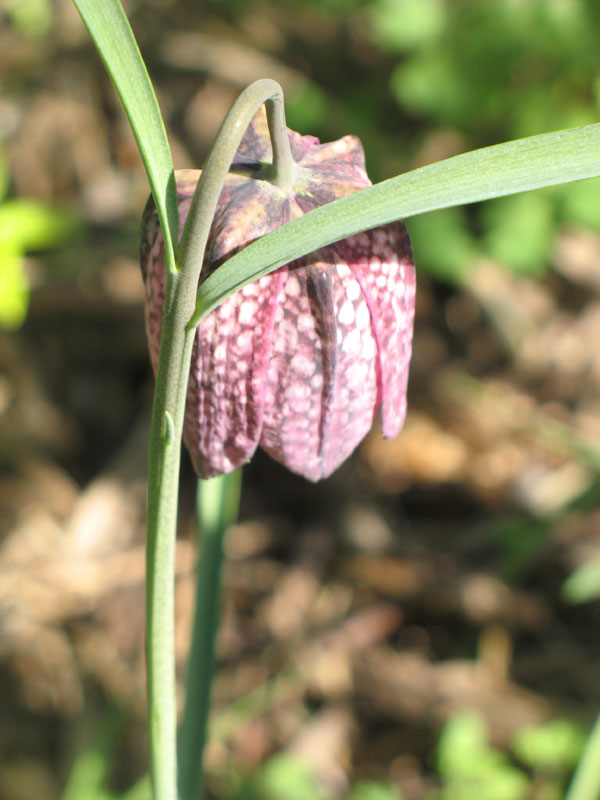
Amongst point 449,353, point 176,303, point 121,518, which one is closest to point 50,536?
point 121,518

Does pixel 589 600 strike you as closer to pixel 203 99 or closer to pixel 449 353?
pixel 449 353

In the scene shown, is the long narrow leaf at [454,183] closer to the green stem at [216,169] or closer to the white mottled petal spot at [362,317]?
the green stem at [216,169]

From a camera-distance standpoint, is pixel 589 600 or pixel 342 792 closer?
pixel 342 792

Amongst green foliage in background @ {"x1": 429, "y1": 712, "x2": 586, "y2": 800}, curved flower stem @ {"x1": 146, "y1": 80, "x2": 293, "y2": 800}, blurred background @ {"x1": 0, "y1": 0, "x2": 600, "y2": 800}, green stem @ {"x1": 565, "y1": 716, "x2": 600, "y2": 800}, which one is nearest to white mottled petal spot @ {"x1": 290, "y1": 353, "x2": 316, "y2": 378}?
curved flower stem @ {"x1": 146, "y1": 80, "x2": 293, "y2": 800}

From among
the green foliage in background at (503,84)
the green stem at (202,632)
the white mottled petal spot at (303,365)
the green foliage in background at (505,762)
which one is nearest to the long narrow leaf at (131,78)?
the white mottled petal spot at (303,365)

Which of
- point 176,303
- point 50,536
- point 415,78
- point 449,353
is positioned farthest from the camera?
point 449,353

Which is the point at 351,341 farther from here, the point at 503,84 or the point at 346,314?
the point at 503,84
